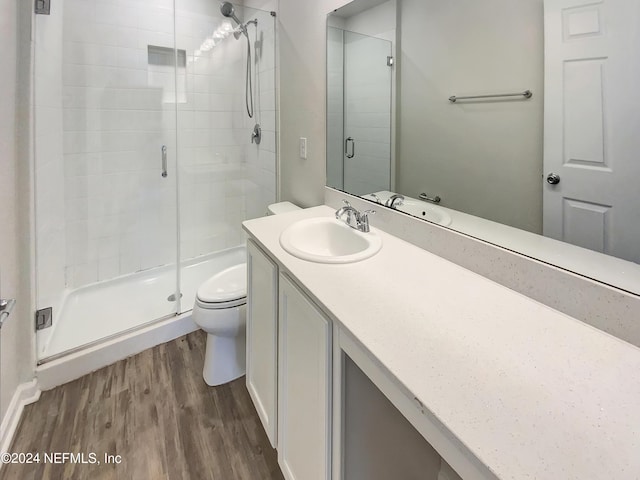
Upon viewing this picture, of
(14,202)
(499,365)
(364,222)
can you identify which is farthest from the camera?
(14,202)

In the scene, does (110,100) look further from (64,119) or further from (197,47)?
(197,47)

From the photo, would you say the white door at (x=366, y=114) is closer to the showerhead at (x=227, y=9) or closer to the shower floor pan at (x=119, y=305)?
the showerhead at (x=227, y=9)

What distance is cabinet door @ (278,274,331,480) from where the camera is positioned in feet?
3.02

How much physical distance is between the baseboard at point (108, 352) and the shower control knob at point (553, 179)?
2.14 meters

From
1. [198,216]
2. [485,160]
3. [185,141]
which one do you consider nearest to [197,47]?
[185,141]

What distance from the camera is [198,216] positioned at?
9.52 feet

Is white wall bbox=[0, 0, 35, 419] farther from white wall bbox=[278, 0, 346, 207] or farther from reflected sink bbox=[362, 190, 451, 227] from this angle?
reflected sink bbox=[362, 190, 451, 227]

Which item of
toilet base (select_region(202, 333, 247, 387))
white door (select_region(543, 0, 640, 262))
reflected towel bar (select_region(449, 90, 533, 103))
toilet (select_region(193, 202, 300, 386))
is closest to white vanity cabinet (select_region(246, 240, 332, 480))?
toilet (select_region(193, 202, 300, 386))

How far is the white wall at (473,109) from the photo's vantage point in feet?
3.22

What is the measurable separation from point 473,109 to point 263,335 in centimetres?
113

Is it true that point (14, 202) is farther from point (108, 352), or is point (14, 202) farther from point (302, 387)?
point (302, 387)

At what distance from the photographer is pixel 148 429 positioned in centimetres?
153

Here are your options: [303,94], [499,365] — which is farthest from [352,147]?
[499,365]

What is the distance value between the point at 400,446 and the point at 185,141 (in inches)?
99.7
